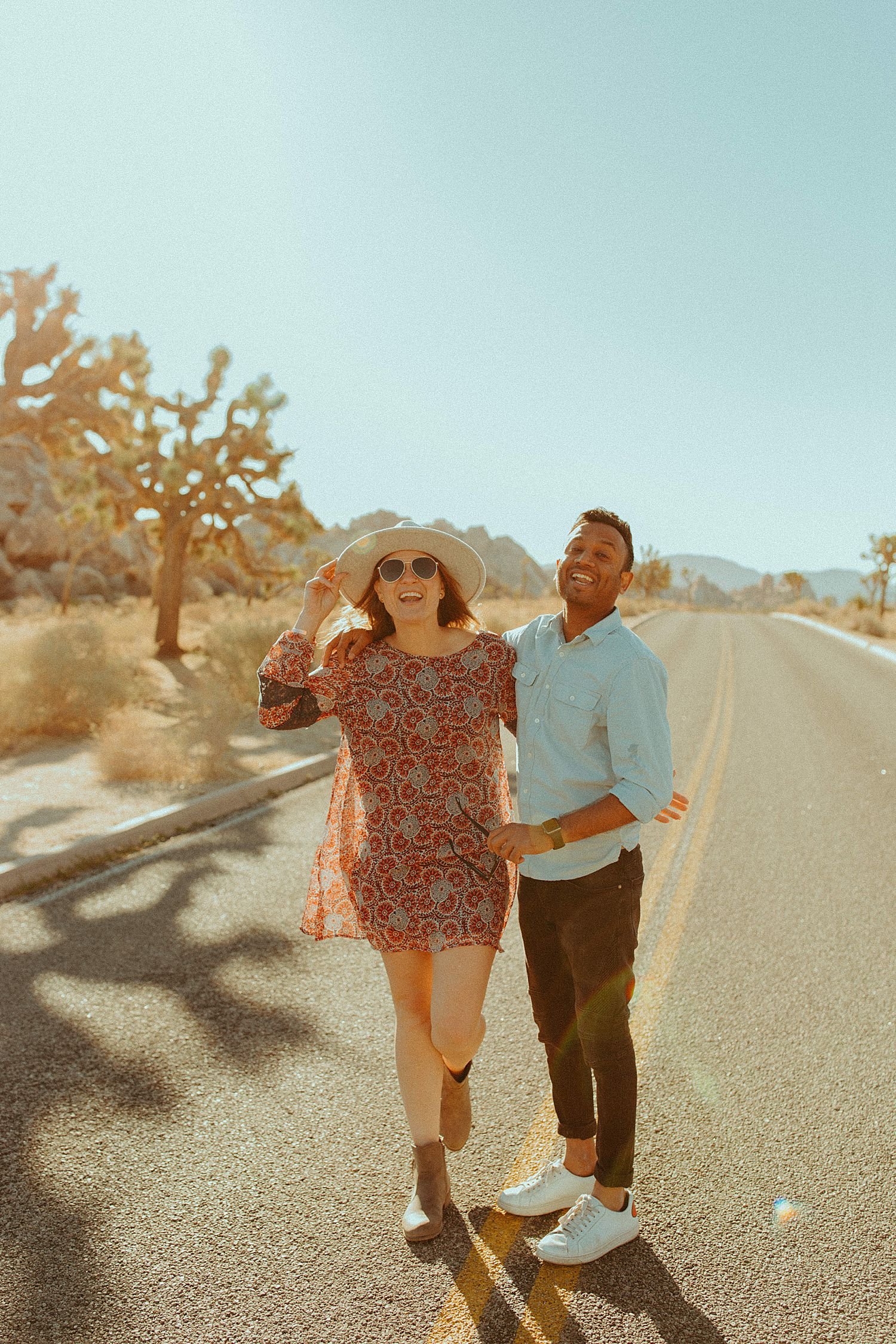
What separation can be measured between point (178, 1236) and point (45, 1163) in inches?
24.5

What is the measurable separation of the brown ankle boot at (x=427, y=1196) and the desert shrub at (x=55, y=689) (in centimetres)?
838

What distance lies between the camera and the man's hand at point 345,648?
2812 millimetres

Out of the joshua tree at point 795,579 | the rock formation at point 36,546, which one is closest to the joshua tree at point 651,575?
the joshua tree at point 795,579

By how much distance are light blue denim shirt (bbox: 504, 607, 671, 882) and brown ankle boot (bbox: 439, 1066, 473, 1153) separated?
751 mm

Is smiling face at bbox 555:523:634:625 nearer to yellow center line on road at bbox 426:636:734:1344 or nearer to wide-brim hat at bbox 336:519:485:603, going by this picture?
wide-brim hat at bbox 336:519:485:603

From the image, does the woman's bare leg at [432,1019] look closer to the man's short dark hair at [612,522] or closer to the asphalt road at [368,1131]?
the asphalt road at [368,1131]

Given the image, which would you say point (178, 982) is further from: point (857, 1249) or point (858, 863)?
point (858, 863)

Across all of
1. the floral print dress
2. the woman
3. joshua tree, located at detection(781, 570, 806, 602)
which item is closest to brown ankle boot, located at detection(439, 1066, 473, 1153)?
the woman

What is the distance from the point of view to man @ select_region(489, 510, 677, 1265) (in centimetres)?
239

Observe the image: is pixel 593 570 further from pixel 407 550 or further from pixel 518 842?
pixel 518 842

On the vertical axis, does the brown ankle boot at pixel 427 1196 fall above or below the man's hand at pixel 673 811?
below

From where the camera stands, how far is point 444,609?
3016mm

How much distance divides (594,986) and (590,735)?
68cm

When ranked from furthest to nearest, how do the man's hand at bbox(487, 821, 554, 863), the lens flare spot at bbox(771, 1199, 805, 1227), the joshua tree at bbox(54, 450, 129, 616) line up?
the joshua tree at bbox(54, 450, 129, 616), the lens flare spot at bbox(771, 1199, 805, 1227), the man's hand at bbox(487, 821, 554, 863)
